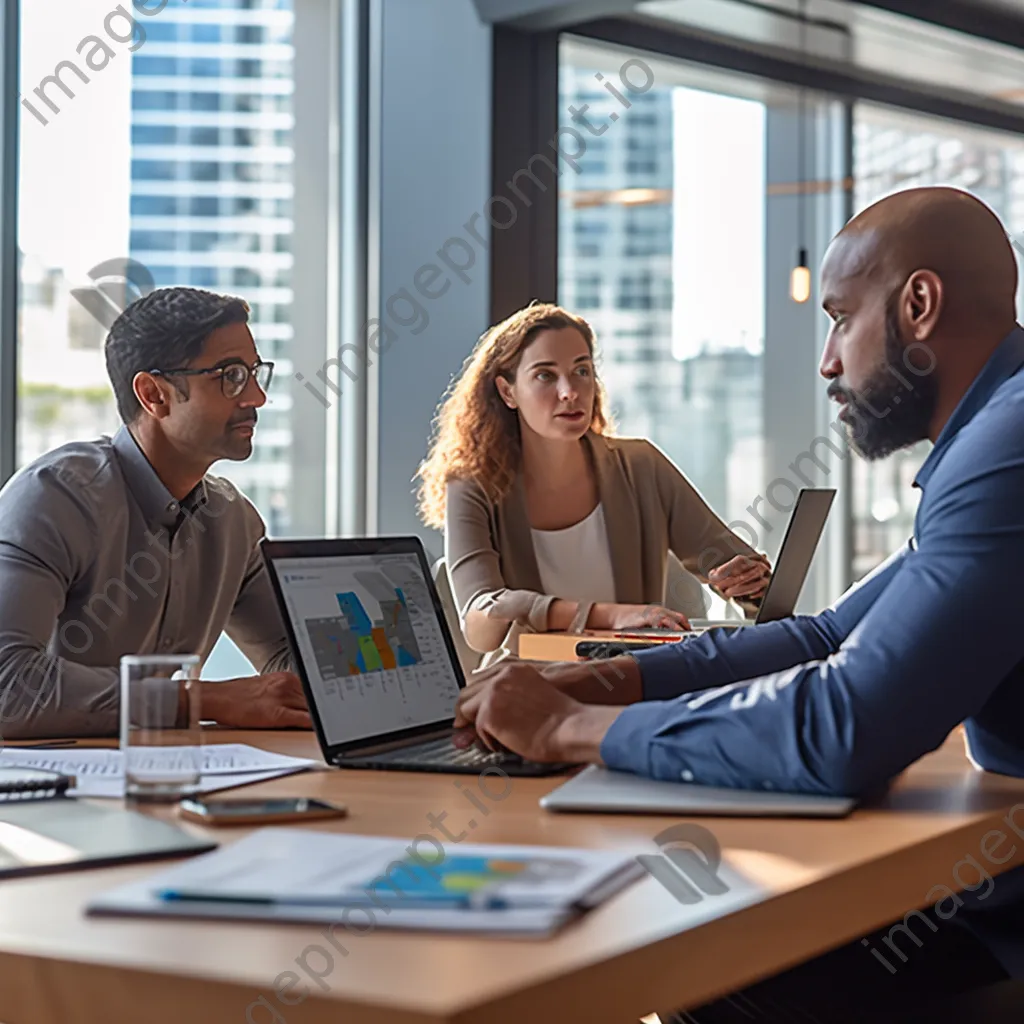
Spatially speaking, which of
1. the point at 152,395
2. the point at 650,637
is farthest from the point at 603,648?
the point at 152,395

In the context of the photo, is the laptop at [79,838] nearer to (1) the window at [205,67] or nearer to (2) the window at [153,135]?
→ (2) the window at [153,135]

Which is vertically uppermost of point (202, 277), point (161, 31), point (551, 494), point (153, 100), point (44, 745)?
point (161, 31)

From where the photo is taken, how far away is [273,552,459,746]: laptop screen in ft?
5.39

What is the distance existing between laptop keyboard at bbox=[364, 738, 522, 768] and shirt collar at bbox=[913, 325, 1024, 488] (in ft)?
1.76

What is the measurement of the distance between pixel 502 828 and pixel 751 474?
15.8ft

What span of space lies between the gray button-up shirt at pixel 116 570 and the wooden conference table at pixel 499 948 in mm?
1028

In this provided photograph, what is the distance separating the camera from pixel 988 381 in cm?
161

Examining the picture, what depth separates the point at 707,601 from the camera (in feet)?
13.1

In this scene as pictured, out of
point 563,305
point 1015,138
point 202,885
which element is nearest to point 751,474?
point 563,305

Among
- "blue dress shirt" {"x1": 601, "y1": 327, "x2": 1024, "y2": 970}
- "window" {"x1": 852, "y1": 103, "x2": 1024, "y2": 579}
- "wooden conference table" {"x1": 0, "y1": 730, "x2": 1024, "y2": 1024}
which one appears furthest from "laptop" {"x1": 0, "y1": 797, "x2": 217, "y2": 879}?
"window" {"x1": 852, "y1": 103, "x2": 1024, "y2": 579}

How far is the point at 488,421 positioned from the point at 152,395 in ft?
4.10

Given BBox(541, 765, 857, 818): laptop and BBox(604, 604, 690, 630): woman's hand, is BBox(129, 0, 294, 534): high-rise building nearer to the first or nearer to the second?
BBox(604, 604, 690, 630): woman's hand

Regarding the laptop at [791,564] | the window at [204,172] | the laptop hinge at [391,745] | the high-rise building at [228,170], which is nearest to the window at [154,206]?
the high-rise building at [228,170]

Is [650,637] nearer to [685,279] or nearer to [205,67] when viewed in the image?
[205,67]
